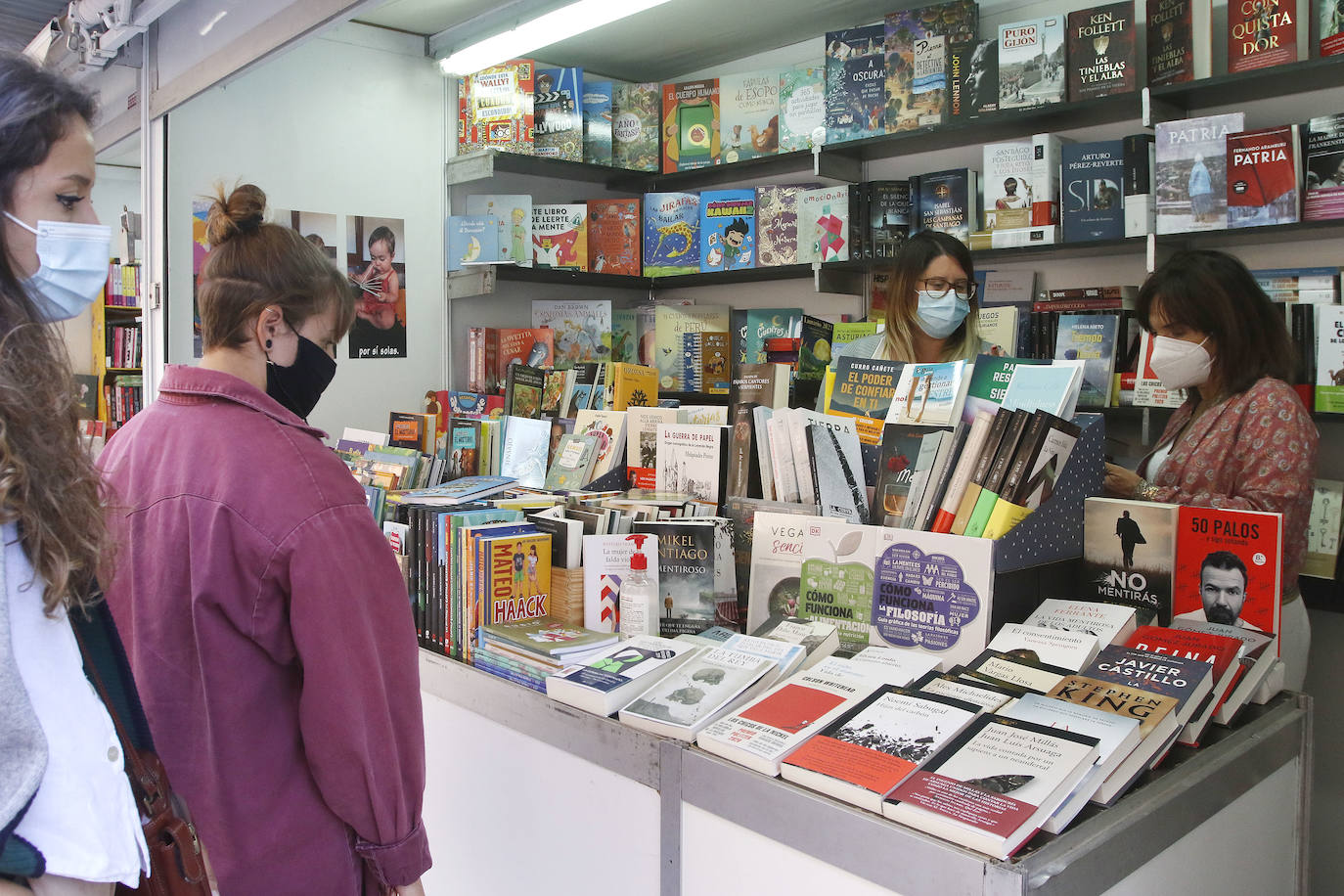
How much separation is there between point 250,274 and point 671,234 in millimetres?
3730

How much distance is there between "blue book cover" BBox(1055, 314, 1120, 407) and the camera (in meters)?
3.66

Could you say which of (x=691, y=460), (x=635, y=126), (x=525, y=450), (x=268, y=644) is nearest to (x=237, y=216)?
(x=268, y=644)

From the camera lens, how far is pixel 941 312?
3326 millimetres

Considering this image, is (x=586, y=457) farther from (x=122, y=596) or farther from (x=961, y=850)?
(x=961, y=850)

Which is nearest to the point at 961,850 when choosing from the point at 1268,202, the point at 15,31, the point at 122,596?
the point at 122,596

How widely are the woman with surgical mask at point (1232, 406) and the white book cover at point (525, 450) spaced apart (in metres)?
1.63

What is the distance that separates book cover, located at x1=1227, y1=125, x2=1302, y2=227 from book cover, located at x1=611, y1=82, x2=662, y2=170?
2910 millimetres

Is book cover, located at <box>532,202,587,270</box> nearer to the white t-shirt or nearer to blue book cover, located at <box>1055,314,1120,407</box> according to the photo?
blue book cover, located at <box>1055,314,1120,407</box>

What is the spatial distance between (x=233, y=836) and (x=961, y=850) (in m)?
0.98

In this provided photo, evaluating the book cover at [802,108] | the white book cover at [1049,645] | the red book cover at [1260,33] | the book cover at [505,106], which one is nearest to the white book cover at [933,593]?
the white book cover at [1049,645]

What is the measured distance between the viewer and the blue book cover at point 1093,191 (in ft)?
12.0

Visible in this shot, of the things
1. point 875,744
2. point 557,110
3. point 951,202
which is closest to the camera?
point 875,744

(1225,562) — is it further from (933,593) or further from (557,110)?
(557,110)

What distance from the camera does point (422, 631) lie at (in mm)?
2312
